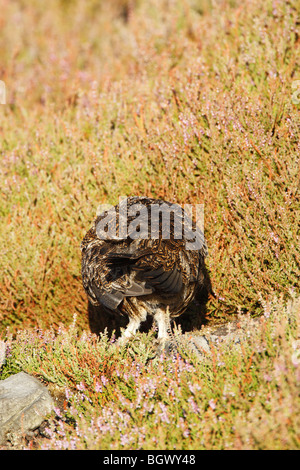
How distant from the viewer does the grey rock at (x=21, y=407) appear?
2.97 m

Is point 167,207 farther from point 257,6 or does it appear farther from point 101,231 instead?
point 257,6

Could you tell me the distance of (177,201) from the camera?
A: 14.0ft

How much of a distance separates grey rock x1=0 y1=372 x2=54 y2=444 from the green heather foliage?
0.52 ft

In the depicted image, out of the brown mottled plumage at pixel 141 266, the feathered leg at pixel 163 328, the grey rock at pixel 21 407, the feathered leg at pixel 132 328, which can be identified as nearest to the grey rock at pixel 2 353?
the grey rock at pixel 21 407

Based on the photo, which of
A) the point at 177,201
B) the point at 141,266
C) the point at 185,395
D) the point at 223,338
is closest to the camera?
the point at 185,395

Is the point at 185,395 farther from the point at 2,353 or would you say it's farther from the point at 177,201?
the point at 177,201

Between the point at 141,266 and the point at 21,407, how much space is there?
1298mm

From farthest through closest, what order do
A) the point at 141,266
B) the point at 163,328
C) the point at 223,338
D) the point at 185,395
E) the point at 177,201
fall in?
the point at 177,201
the point at 163,328
the point at 223,338
the point at 141,266
the point at 185,395

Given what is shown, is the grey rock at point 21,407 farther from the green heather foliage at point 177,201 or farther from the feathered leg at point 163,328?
the feathered leg at point 163,328

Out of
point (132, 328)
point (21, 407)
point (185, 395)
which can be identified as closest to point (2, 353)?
point (21, 407)

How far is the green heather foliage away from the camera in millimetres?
2631

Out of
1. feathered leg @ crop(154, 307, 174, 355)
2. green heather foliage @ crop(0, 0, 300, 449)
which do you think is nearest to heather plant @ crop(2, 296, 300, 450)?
green heather foliage @ crop(0, 0, 300, 449)

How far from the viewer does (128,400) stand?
2.88 meters

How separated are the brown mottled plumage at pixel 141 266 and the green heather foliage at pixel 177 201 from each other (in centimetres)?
29
